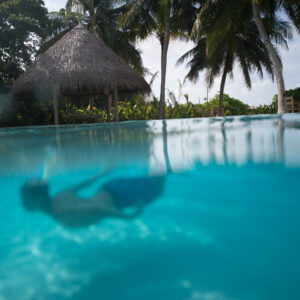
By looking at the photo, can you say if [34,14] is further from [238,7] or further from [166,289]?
[166,289]

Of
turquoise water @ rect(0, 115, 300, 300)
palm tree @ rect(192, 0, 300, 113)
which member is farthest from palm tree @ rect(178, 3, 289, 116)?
turquoise water @ rect(0, 115, 300, 300)

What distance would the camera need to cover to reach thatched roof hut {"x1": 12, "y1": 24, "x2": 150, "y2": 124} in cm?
759

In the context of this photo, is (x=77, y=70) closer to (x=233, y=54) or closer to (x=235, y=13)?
(x=235, y=13)

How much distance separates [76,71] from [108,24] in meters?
5.16

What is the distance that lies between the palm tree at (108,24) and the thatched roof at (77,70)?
315cm

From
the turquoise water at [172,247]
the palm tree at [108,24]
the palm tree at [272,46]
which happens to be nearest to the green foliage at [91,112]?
the palm tree at [108,24]

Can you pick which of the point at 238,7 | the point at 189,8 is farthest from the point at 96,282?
the point at 189,8

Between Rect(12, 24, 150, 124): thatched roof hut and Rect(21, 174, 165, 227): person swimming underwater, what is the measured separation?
23.3 feet

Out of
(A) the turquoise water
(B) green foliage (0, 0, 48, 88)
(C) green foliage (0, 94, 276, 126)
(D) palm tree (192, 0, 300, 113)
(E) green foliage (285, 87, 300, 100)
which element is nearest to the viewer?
(A) the turquoise water

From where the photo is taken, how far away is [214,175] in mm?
919

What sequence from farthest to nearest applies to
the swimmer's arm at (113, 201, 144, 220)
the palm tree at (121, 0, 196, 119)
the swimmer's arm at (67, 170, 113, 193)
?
the palm tree at (121, 0, 196, 119), the swimmer's arm at (67, 170, 113, 193), the swimmer's arm at (113, 201, 144, 220)

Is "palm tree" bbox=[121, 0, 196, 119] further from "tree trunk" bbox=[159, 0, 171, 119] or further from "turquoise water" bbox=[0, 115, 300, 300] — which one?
"turquoise water" bbox=[0, 115, 300, 300]

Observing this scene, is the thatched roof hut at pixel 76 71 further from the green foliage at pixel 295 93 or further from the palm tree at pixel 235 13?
the green foliage at pixel 295 93

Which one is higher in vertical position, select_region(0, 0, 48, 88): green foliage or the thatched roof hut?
select_region(0, 0, 48, 88): green foliage
